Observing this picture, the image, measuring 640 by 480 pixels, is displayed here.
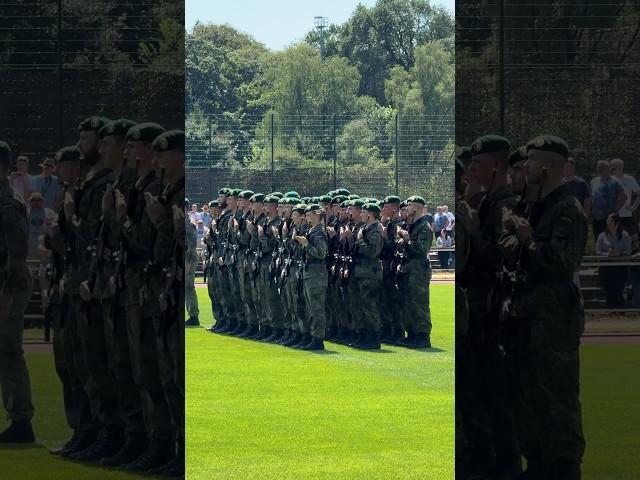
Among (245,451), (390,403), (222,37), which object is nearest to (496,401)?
(245,451)

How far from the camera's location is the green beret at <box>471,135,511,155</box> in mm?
6344

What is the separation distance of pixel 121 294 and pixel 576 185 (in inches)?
80.1

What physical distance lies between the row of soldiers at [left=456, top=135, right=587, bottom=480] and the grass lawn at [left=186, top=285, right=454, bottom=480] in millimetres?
2363

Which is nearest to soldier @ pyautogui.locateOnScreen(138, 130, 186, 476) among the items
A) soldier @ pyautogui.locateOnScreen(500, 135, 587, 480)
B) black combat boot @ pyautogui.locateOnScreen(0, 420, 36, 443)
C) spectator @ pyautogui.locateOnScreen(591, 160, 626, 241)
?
black combat boot @ pyautogui.locateOnScreen(0, 420, 36, 443)

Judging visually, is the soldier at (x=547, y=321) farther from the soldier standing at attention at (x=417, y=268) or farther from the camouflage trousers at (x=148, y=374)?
the soldier standing at attention at (x=417, y=268)

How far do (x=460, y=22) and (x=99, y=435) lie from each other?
239cm

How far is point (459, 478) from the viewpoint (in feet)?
21.0

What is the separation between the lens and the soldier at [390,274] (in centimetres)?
1625

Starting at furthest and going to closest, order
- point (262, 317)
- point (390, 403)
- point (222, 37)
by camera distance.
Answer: point (222, 37) → point (262, 317) → point (390, 403)

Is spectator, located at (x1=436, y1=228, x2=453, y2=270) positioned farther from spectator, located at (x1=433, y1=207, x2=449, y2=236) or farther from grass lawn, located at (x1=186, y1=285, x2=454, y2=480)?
grass lawn, located at (x1=186, y1=285, x2=454, y2=480)

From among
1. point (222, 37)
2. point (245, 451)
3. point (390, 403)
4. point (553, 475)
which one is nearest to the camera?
point (553, 475)

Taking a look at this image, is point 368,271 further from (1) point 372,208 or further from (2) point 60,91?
(2) point 60,91

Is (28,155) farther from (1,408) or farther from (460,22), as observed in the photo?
(460,22)

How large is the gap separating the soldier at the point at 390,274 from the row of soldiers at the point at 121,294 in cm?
970
